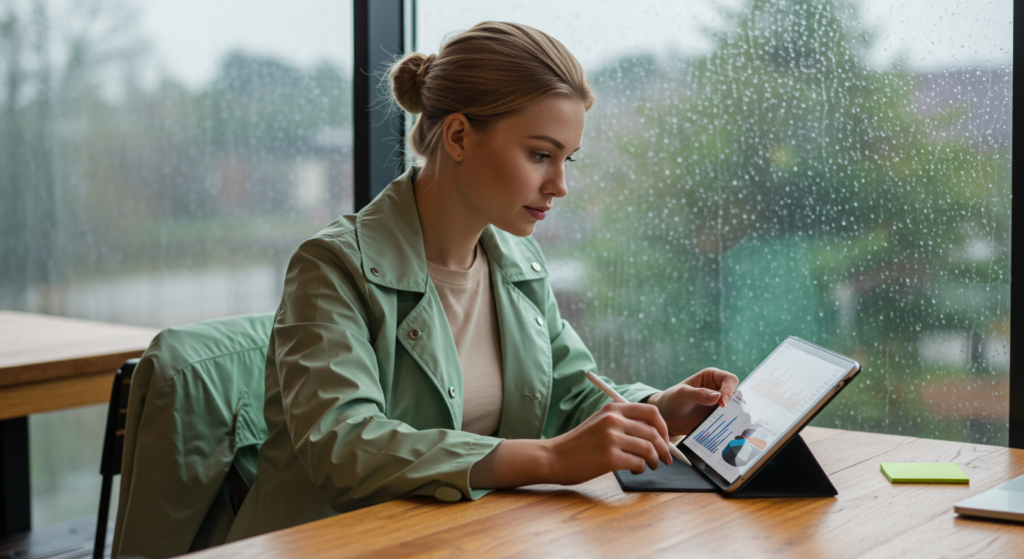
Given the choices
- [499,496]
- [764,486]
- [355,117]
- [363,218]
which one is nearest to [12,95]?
[355,117]

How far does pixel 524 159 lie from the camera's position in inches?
45.3

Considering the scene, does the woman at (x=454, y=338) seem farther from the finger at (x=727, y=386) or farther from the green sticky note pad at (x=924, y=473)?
the green sticky note pad at (x=924, y=473)

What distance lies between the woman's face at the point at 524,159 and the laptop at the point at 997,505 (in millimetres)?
597

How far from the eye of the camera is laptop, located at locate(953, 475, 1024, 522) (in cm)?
83

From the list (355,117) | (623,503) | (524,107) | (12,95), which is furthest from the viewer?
(12,95)

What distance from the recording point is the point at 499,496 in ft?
2.97

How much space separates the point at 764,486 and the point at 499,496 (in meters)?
0.30

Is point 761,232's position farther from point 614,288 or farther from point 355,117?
point 355,117

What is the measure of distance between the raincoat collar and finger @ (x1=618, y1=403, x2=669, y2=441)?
0.36 m

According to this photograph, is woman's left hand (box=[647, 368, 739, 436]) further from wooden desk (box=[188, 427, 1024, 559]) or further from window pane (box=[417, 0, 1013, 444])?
window pane (box=[417, 0, 1013, 444])

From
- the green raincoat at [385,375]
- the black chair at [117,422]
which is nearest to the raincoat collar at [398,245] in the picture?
the green raincoat at [385,375]

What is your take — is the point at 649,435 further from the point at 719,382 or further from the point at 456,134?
the point at 456,134

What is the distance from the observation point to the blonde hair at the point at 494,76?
1.15 metres

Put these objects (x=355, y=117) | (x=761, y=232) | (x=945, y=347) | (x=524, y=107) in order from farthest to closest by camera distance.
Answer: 1. (x=355, y=117)
2. (x=761, y=232)
3. (x=945, y=347)
4. (x=524, y=107)
